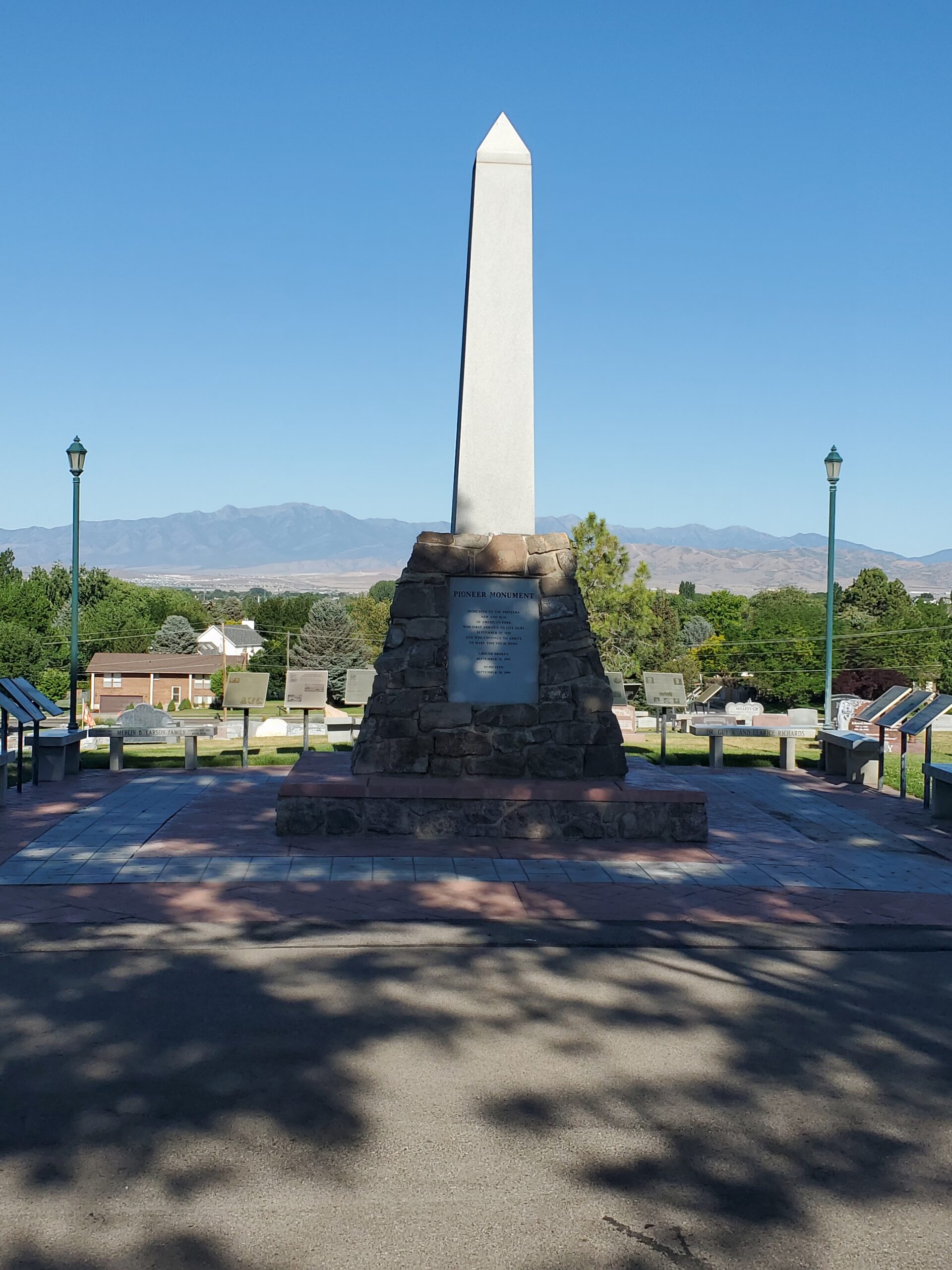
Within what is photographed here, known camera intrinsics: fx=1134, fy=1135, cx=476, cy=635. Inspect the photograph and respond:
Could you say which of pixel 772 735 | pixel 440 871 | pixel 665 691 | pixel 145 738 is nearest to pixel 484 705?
pixel 440 871

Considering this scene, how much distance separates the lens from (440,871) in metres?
7.62

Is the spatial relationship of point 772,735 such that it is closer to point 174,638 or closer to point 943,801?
point 943,801

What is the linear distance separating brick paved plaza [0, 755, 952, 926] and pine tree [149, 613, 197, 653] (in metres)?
84.1

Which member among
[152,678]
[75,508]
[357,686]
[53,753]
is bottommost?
[152,678]

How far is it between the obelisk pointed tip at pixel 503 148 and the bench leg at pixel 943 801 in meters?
→ 6.41

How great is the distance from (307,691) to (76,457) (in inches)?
153

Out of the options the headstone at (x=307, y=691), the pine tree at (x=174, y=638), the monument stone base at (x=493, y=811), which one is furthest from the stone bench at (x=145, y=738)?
the pine tree at (x=174, y=638)

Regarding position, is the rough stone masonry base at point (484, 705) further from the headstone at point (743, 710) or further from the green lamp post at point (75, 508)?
the headstone at point (743, 710)

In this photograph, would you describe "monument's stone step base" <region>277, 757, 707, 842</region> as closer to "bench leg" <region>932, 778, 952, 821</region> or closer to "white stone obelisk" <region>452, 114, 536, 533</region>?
"white stone obelisk" <region>452, 114, 536, 533</region>

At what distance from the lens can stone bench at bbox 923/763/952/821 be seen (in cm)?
988

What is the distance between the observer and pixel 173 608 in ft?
346

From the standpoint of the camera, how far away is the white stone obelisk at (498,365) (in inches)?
364

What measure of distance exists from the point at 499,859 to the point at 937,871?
10.1ft

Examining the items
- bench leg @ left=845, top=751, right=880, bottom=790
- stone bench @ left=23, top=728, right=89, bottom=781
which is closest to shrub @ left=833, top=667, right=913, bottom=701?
bench leg @ left=845, top=751, right=880, bottom=790
